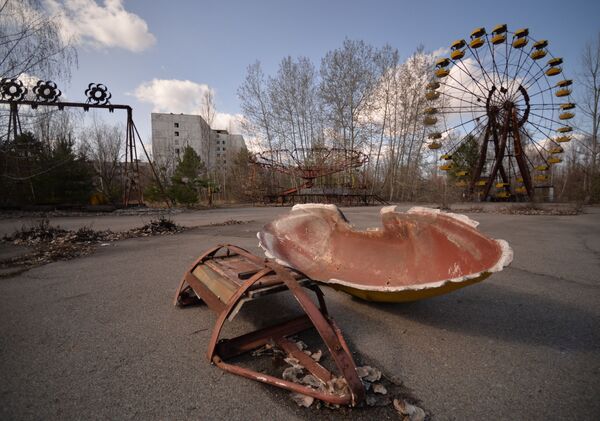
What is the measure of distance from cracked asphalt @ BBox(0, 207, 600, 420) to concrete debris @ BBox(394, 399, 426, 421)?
0.06 m

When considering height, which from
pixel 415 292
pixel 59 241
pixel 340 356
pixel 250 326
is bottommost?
pixel 250 326

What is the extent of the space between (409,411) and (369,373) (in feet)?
1.14

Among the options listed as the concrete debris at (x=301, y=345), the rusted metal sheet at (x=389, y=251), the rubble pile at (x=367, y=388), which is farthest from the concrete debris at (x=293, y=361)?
the rusted metal sheet at (x=389, y=251)

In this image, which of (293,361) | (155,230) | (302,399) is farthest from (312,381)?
(155,230)

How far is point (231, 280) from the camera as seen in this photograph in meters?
2.19

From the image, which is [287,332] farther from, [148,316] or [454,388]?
[148,316]

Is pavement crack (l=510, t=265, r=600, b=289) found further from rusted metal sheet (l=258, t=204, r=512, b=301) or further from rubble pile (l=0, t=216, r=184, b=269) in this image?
rubble pile (l=0, t=216, r=184, b=269)

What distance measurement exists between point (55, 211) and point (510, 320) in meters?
16.0

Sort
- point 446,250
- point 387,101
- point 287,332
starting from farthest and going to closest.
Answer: point 387,101 < point 446,250 < point 287,332

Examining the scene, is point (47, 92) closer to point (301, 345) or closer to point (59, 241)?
point (59, 241)

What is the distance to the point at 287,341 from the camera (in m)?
1.98

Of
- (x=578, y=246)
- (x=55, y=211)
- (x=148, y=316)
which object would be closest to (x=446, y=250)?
(x=148, y=316)

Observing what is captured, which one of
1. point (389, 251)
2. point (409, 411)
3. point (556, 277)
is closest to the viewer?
point (409, 411)

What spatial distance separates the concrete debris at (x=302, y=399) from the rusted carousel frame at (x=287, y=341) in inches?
3.2
